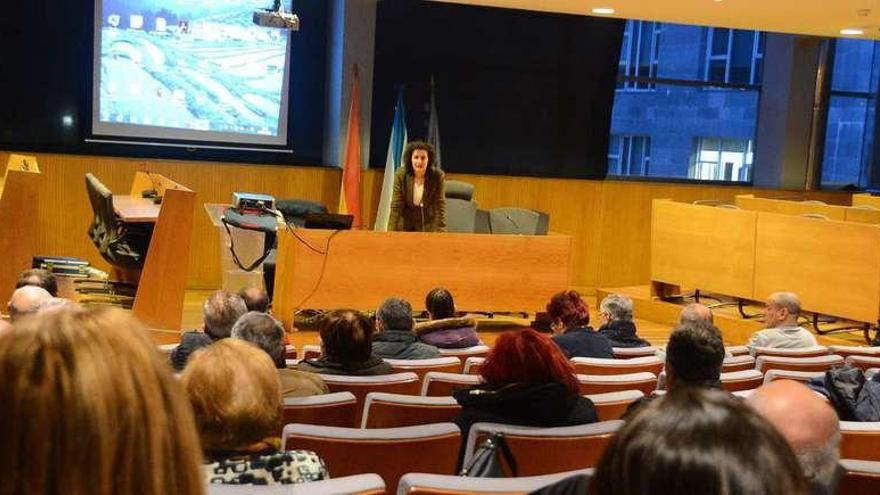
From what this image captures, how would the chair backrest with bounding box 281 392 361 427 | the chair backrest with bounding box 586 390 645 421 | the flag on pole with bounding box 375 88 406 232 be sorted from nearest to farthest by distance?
the chair backrest with bounding box 281 392 361 427 < the chair backrest with bounding box 586 390 645 421 < the flag on pole with bounding box 375 88 406 232

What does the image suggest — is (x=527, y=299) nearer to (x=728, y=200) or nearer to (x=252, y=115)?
(x=252, y=115)

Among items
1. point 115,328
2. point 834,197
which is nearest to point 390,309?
point 115,328

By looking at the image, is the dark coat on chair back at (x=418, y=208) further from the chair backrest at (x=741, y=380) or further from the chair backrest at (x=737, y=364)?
the chair backrest at (x=741, y=380)

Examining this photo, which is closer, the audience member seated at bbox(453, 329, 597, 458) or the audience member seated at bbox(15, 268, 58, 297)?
the audience member seated at bbox(453, 329, 597, 458)

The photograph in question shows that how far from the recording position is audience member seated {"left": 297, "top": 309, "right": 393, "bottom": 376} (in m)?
4.15

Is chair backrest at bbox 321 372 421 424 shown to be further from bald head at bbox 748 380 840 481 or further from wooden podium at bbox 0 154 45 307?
wooden podium at bbox 0 154 45 307

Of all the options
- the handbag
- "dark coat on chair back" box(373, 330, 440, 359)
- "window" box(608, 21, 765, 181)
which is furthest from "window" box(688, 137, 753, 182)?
the handbag

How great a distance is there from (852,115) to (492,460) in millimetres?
12659

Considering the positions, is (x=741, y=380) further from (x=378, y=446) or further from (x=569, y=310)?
(x=378, y=446)

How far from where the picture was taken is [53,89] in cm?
993

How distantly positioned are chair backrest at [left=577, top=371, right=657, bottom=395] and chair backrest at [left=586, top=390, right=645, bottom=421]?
50 cm

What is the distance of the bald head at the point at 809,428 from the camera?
2.17 metres

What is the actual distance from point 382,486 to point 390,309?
122 inches

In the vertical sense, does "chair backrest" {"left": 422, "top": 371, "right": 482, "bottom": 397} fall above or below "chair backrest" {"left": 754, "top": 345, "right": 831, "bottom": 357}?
above
